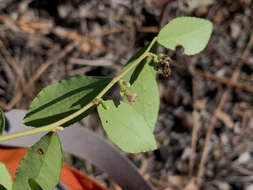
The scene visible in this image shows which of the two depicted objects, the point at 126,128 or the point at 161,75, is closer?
the point at 126,128

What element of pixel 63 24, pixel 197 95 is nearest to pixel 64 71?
pixel 63 24

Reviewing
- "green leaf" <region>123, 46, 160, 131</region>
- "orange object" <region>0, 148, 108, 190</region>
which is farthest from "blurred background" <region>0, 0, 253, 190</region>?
"green leaf" <region>123, 46, 160, 131</region>

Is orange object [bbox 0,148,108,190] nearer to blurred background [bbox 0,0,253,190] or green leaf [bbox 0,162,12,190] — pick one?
green leaf [bbox 0,162,12,190]

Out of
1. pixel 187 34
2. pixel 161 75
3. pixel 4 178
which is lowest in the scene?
pixel 161 75

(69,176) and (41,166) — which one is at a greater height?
(41,166)

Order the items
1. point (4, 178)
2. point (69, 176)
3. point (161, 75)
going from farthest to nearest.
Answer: point (161, 75)
point (69, 176)
point (4, 178)

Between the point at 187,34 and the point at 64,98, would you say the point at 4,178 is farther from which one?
the point at 187,34

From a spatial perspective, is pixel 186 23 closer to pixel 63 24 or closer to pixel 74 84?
pixel 74 84

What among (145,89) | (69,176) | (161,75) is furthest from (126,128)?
(161,75)
